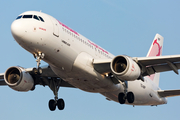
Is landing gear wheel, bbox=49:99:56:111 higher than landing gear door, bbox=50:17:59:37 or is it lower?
lower

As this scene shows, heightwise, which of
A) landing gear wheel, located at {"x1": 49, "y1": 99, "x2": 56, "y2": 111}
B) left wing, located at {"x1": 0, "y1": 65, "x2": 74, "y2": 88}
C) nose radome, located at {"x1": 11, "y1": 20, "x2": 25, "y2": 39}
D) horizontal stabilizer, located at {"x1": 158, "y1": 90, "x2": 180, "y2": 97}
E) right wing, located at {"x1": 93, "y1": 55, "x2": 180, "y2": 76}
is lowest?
landing gear wheel, located at {"x1": 49, "y1": 99, "x2": 56, "y2": 111}

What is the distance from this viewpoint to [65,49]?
93.1 ft

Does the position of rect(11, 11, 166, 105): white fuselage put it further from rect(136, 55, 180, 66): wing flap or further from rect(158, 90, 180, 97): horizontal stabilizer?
rect(158, 90, 180, 97): horizontal stabilizer

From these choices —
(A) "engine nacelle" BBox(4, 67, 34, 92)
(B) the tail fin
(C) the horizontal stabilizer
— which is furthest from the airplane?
(B) the tail fin

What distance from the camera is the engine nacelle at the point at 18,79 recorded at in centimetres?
3344

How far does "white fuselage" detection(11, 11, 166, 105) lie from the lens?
88.4 feet

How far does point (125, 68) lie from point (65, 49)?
538 centimetres

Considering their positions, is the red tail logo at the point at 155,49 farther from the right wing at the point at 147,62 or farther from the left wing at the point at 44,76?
the left wing at the point at 44,76

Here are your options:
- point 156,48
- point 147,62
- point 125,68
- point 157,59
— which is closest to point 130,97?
point 147,62

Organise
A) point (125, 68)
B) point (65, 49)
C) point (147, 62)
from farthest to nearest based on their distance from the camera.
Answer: point (147, 62), point (125, 68), point (65, 49)

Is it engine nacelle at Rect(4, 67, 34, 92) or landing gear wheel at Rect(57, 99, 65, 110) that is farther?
landing gear wheel at Rect(57, 99, 65, 110)

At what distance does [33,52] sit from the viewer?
27.7 metres

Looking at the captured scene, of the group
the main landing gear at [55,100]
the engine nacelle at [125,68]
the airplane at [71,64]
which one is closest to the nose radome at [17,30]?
the airplane at [71,64]

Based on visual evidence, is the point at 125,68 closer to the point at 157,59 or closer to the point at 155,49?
the point at 157,59
